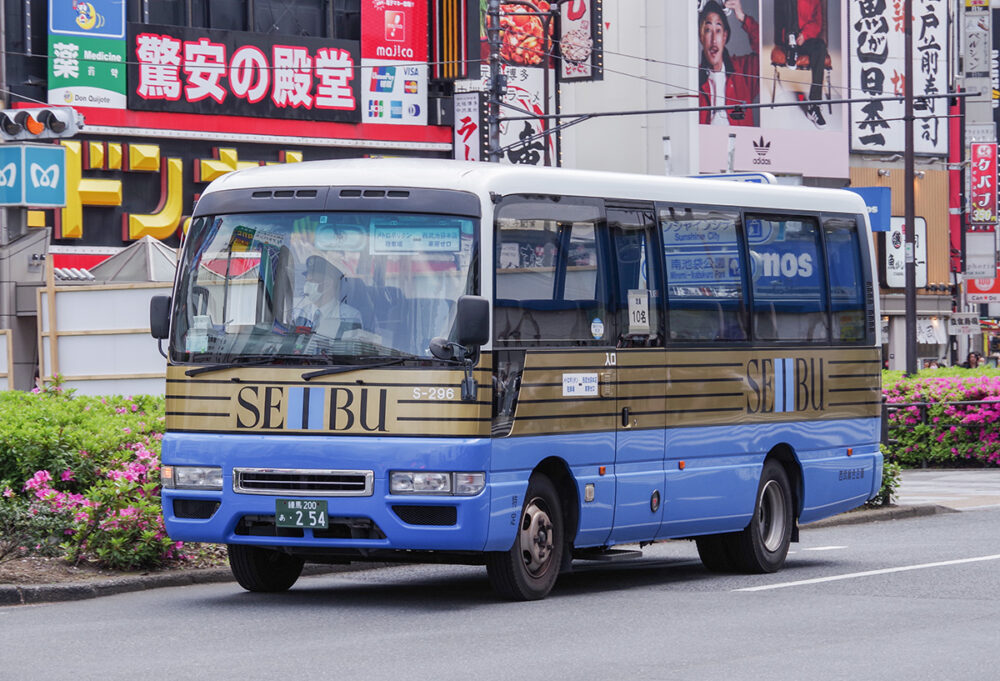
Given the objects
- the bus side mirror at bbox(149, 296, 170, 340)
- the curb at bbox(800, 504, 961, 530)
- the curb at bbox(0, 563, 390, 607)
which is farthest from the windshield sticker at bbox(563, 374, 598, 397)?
the curb at bbox(800, 504, 961, 530)

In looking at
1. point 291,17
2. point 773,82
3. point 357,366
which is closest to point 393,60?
point 291,17

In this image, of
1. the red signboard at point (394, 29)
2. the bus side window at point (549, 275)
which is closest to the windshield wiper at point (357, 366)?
the bus side window at point (549, 275)

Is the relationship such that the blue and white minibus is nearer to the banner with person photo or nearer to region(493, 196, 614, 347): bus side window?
region(493, 196, 614, 347): bus side window

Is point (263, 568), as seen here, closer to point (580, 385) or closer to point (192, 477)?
point (192, 477)

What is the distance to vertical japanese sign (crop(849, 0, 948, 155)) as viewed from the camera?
216 ft

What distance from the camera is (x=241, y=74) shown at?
42875 millimetres

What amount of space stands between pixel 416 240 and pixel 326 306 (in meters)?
0.73

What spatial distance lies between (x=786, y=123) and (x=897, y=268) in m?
7.06

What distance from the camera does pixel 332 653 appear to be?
404 inches

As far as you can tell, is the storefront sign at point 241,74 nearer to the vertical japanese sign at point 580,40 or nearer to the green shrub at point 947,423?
the vertical japanese sign at point 580,40

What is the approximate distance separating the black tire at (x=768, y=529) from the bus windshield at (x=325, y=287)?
4115 mm

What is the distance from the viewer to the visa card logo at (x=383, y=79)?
4528 cm

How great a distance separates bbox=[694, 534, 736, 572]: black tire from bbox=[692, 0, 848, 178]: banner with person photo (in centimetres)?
4445

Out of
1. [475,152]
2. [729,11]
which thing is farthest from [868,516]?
[729,11]
